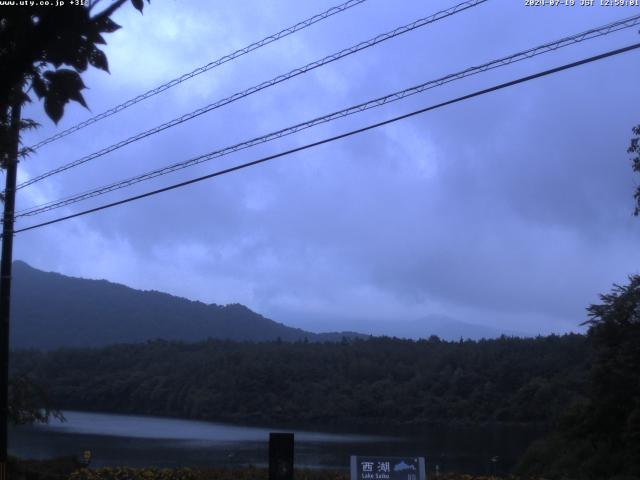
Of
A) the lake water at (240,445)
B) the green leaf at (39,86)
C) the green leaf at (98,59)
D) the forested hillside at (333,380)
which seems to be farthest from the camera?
the forested hillside at (333,380)

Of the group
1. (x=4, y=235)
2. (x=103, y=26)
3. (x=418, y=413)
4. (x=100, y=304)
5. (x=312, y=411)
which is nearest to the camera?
(x=103, y=26)

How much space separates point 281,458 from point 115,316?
4563 inches

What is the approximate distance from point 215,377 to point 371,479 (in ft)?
124

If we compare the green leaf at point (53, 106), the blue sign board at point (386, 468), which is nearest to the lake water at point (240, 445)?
the blue sign board at point (386, 468)

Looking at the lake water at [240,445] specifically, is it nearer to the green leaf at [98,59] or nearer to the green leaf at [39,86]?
the green leaf at [98,59]

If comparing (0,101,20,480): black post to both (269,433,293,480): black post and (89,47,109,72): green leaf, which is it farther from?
(89,47,109,72): green leaf

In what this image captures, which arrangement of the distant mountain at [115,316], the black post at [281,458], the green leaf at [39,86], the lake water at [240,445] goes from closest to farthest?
the green leaf at [39,86] < the black post at [281,458] < the lake water at [240,445] < the distant mountain at [115,316]

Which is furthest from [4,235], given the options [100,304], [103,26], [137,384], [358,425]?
[100,304]

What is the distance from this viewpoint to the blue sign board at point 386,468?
1112cm

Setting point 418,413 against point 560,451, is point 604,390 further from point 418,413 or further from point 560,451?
point 418,413

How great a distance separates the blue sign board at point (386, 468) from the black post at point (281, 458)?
196 cm

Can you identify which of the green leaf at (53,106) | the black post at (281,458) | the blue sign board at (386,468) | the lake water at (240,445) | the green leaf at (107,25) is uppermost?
the green leaf at (107,25)

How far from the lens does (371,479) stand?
11.1 m

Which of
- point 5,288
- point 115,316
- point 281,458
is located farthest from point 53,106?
point 115,316
